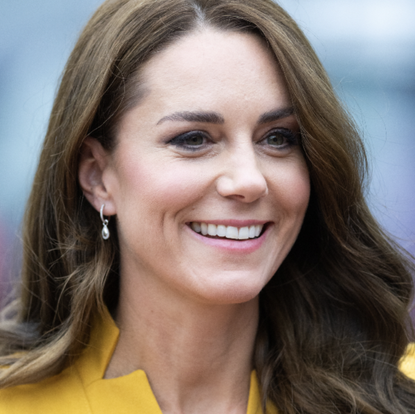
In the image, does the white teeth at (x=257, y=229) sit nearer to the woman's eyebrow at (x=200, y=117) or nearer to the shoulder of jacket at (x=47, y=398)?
the woman's eyebrow at (x=200, y=117)

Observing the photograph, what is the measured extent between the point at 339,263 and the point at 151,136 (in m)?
1.09

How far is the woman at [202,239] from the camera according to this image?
7.68 ft

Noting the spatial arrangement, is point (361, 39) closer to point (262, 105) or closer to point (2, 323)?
point (262, 105)

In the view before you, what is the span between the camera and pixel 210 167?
232 centimetres

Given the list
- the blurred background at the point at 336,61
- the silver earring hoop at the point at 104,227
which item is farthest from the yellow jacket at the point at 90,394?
the blurred background at the point at 336,61

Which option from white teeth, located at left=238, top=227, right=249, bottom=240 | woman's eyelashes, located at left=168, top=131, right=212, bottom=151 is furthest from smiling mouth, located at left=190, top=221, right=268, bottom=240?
woman's eyelashes, located at left=168, top=131, right=212, bottom=151

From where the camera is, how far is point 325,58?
21.3ft

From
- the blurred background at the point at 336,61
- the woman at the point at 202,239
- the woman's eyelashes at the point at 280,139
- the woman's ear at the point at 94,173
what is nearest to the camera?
the woman at the point at 202,239

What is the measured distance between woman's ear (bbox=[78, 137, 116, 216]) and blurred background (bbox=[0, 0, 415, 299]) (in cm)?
330

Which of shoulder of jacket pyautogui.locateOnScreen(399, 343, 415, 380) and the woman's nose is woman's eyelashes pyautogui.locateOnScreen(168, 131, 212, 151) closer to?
the woman's nose

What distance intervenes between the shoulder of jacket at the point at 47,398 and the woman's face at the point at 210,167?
23.2 inches

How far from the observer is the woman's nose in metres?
2.22

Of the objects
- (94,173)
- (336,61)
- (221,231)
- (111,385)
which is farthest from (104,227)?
(336,61)

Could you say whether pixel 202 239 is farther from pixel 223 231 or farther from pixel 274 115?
pixel 274 115
